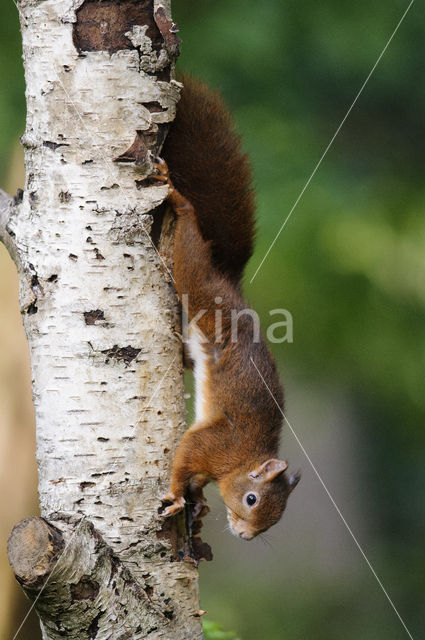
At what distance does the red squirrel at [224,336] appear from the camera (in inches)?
81.6

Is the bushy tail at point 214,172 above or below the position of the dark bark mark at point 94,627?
above

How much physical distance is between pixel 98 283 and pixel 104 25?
1.84 ft

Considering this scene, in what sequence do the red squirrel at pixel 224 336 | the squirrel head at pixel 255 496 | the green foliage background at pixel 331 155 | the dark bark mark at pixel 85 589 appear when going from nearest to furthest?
the dark bark mark at pixel 85 589 → the red squirrel at pixel 224 336 → the squirrel head at pixel 255 496 → the green foliage background at pixel 331 155

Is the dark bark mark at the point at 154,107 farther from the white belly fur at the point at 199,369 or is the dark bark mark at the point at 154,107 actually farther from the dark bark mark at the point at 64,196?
the white belly fur at the point at 199,369

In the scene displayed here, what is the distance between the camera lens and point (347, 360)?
364cm

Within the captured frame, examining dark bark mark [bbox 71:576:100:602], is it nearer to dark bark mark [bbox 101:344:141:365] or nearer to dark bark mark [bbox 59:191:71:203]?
dark bark mark [bbox 101:344:141:365]

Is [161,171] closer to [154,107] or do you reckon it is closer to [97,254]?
[154,107]

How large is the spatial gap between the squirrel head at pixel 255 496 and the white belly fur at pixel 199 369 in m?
0.20

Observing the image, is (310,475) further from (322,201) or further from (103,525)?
(103,525)

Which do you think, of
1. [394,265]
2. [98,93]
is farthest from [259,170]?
[98,93]

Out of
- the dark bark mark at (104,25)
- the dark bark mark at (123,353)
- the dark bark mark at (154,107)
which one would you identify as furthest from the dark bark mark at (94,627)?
the dark bark mark at (104,25)

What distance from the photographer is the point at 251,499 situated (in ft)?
7.31

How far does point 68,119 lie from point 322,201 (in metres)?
1.35

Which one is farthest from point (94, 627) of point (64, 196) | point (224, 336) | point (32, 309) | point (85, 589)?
point (64, 196)
